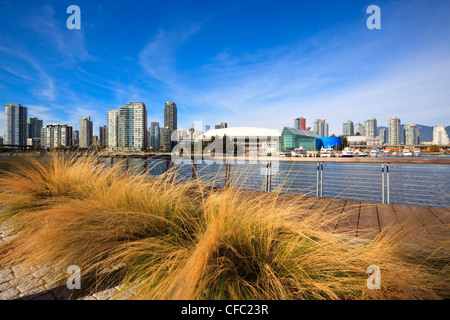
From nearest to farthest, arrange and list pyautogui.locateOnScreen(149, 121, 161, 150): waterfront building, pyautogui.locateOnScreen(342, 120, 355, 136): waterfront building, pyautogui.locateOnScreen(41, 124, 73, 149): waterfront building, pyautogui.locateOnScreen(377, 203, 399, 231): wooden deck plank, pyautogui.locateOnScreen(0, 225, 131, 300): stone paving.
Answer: pyautogui.locateOnScreen(0, 225, 131, 300): stone paving
pyautogui.locateOnScreen(377, 203, 399, 231): wooden deck plank
pyautogui.locateOnScreen(41, 124, 73, 149): waterfront building
pyautogui.locateOnScreen(149, 121, 161, 150): waterfront building
pyautogui.locateOnScreen(342, 120, 355, 136): waterfront building

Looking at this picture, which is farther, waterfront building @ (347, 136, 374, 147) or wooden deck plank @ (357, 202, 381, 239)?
waterfront building @ (347, 136, 374, 147)

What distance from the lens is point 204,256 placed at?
953 millimetres

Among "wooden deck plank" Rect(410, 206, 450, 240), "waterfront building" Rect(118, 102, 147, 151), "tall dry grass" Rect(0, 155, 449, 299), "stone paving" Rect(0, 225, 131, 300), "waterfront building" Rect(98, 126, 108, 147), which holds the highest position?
"waterfront building" Rect(118, 102, 147, 151)

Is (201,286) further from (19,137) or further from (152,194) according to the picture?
(19,137)

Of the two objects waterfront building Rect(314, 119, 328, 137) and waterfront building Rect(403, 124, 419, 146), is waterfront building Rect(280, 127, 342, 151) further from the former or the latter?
waterfront building Rect(403, 124, 419, 146)

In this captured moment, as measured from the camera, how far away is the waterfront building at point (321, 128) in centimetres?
9300

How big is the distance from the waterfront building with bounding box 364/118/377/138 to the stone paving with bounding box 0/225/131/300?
103756 millimetres

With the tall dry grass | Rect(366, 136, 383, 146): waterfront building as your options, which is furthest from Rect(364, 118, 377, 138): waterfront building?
the tall dry grass

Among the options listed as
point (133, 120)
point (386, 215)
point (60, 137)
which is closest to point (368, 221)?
point (386, 215)

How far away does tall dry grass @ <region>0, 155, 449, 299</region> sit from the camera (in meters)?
0.88

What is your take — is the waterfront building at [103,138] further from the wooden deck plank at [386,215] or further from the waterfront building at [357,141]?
the waterfront building at [357,141]

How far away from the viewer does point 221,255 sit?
108 centimetres

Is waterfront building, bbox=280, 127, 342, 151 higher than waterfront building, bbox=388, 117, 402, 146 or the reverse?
the reverse
